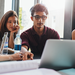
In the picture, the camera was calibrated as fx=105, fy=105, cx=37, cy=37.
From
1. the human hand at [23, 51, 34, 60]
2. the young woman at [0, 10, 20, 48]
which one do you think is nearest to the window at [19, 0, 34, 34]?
the young woman at [0, 10, 20, 48]

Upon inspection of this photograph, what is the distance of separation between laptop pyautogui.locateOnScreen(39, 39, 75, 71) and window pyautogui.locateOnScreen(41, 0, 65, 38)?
1473 millimetres

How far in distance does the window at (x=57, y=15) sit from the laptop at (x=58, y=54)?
1.47m

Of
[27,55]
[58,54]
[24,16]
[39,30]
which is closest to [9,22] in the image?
[39,30]

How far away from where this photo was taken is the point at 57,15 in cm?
219

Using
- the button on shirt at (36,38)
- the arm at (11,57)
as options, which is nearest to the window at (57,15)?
the button on shirt at (36,38)

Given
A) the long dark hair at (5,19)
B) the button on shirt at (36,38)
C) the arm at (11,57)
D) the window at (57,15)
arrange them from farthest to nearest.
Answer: the window at (57,15)
the long dark hair at (5,19)
the button on shirt at (36,38)
the arm at (11,57)

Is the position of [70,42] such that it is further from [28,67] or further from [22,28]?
[22,28]

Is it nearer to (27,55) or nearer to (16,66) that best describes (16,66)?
(16,66)

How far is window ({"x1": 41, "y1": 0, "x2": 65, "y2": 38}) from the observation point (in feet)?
6.60

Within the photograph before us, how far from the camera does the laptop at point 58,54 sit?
0.49 m

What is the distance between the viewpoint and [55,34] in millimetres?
1616

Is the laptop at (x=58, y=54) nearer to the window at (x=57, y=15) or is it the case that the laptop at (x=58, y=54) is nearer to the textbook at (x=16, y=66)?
the textbook at (x=16, y=66)

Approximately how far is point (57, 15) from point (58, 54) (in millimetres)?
1785

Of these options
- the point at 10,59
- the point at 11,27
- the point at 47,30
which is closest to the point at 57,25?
the point at 47,30
